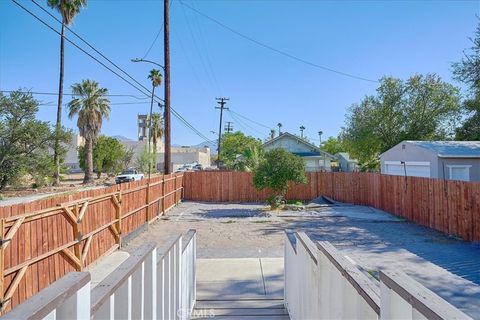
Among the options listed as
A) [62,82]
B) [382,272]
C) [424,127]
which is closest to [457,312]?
[382,272]

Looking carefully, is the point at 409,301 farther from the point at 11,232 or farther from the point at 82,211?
the point at 82,211

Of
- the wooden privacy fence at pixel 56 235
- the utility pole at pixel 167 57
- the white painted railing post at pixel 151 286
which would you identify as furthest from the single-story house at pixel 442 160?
the white painted railing post at pixel 151 286

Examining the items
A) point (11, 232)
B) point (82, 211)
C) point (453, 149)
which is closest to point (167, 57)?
point (82, 211)

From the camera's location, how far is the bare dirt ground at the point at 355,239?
24.4 ft

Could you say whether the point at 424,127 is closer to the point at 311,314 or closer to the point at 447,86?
the point at 447,86

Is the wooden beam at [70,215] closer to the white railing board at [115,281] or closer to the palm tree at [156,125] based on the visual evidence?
the white railing board at [115,281]

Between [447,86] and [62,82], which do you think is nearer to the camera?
[447,86]

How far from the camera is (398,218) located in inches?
633

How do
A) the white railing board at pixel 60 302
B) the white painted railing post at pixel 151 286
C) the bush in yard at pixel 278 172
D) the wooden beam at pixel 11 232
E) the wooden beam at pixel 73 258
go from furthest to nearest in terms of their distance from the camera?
the bush in yard at pixel 278 172
the wooden beam at pixel 73 258
the wooden beam at pixel 11 232
the white painted railing post at pixel 151 286
the white railing board at pixel 60 302

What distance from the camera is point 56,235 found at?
6.48 metres

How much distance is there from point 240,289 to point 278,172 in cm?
1320

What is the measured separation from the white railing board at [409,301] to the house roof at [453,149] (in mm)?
16740

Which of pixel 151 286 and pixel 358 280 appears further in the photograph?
pixel 151 286

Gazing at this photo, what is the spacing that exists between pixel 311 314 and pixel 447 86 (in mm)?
31749
